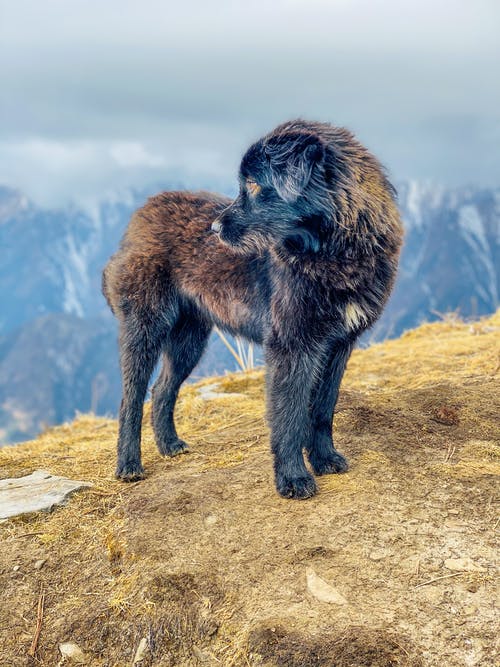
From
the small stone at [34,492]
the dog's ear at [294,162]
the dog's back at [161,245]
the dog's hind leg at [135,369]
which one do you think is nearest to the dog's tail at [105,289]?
the dog's back at [161,245]

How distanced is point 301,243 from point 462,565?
1993 millimetres

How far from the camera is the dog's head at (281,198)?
3844 mm

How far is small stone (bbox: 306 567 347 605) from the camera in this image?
10.2ft

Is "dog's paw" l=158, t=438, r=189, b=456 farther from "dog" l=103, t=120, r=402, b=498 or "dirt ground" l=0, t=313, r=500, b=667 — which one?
"dog" l=103, t=120, r=402, b=498

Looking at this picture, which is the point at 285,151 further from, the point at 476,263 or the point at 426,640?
the point at 476,263

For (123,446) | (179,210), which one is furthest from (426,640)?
(179,210)

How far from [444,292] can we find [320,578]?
185 meters

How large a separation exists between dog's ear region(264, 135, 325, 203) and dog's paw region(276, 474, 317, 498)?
1679mm

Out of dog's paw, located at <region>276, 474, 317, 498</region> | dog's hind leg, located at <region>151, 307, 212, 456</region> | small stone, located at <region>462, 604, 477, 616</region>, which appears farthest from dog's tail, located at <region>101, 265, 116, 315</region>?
small stone, located at <region>462, 604, 477, 616</region>

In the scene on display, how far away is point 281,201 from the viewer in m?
4.00

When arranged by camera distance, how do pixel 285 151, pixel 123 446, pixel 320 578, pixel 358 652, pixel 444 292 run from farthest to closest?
pixel 444 292, pixel 123 446, pixel 285 151, pixel 320 578, pixel 358 652

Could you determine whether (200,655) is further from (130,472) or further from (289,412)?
(130,472)

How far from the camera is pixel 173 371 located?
18.5ft

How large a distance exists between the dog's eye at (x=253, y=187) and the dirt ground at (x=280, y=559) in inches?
72.8
